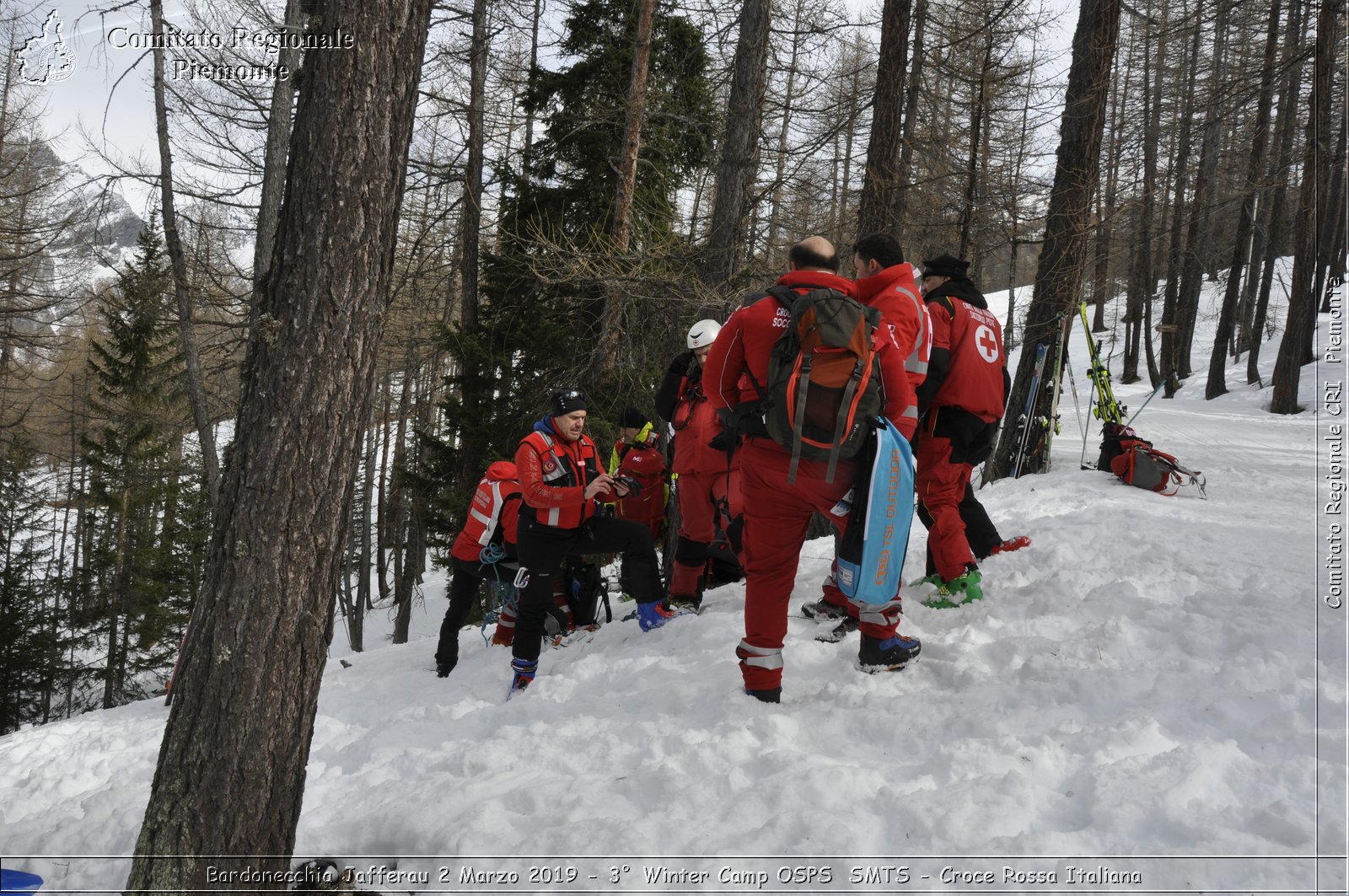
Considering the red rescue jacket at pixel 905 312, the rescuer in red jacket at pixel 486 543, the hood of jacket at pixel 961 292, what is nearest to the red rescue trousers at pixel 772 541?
the red rescue jacket at pixel 905 312

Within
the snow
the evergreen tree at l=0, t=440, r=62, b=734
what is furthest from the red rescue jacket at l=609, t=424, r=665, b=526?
the evergreen tree at l=0, t=440, r=62, b=734

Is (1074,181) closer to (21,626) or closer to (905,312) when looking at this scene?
(905,312)

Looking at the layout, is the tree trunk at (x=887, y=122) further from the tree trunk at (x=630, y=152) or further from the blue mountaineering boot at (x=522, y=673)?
the blue mountaineering boot at (x=522, y=673)

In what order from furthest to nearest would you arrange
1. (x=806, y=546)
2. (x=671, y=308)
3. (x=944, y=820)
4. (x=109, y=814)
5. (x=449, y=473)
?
(x=449, y=473) < (x=671, y=308) < (x=806, y=546) < (x=109, y=814) < (x=944, y=820)

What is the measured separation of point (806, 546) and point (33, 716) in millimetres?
20544

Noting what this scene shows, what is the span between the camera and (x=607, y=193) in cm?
1200

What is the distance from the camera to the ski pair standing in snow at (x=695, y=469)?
5.70 metres

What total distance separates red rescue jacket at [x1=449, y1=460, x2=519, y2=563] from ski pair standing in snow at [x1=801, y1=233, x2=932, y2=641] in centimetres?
305

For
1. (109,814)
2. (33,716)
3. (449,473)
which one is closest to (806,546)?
(109,814)

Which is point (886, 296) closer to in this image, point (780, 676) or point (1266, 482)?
point (780, 676)

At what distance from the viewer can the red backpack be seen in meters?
7.01

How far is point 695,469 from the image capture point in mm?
5793

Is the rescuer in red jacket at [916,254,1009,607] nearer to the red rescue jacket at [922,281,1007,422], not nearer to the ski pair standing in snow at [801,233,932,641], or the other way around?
the red rescue jacket at [922,281,1007,422]

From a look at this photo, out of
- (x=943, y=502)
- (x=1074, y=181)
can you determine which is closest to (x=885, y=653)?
(x=943, y=502)
